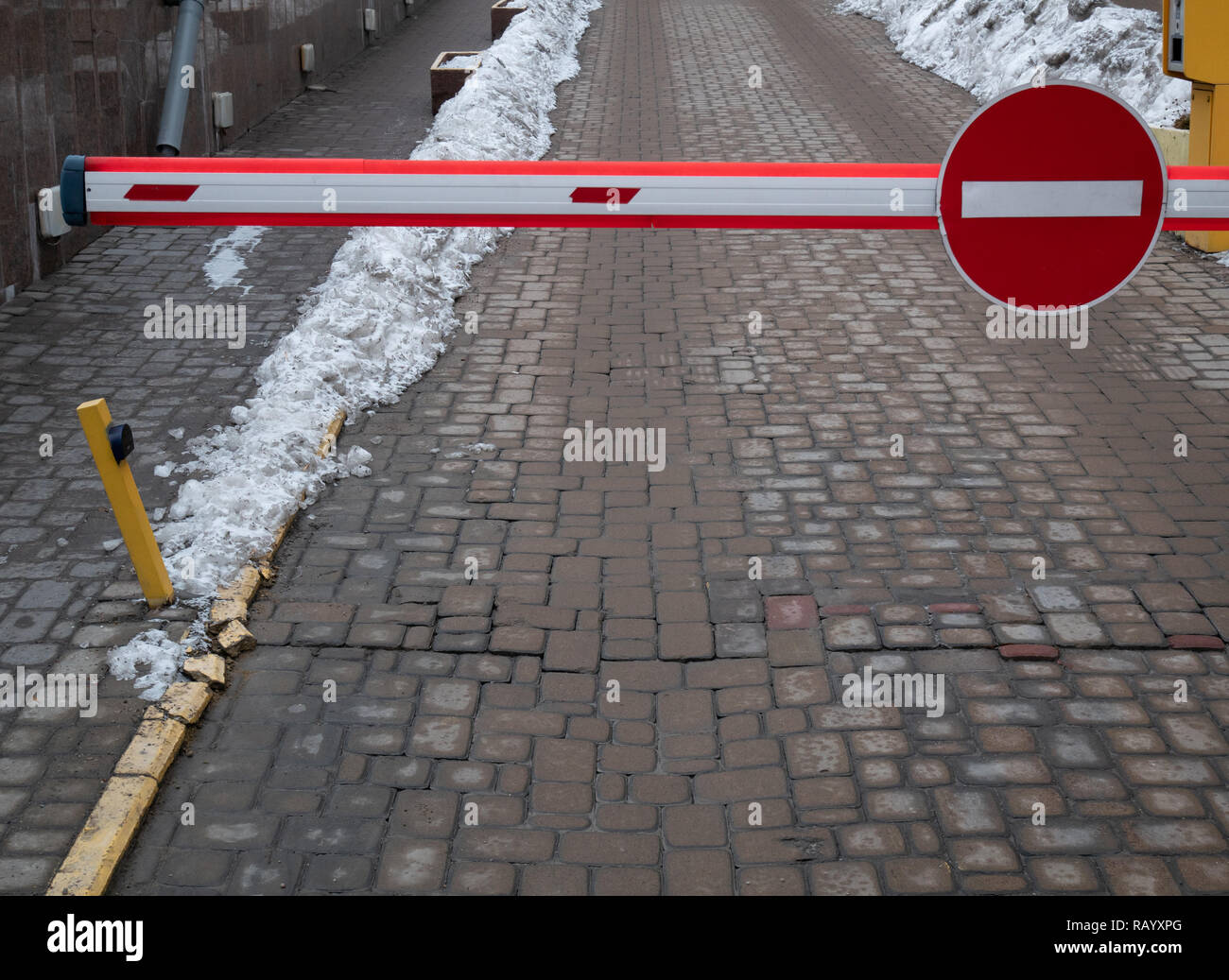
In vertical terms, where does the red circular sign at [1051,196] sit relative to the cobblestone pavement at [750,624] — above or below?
above

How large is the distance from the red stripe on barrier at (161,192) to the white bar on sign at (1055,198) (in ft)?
8.49

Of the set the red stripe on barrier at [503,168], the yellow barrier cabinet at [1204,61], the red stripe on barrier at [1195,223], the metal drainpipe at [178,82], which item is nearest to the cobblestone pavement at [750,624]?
the yellow barrier cabinet at [1204,61]

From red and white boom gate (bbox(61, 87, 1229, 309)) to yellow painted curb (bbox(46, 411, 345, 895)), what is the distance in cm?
176

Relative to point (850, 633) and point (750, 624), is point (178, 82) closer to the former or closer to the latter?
point (750, 624)

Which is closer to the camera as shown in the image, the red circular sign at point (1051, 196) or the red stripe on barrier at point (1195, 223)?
the red circular sign at point (1051, 196)

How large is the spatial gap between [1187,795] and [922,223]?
2224 millimetres

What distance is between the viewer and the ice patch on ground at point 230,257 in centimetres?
940

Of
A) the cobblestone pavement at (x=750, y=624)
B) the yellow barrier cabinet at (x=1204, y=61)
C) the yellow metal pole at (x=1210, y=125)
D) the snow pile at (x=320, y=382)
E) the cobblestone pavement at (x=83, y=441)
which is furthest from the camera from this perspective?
the yellow metal pole at (x=1210, y=125)

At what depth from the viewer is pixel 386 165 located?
4.27 meters

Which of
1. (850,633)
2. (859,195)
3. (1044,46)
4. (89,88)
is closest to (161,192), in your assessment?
(859,195)

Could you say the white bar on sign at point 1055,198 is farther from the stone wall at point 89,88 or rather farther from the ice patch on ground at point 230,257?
the stone wall at point 89,88

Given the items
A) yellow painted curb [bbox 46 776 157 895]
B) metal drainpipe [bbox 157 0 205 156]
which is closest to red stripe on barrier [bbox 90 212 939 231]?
yellow painted curb [bbox 46 776 157 895]

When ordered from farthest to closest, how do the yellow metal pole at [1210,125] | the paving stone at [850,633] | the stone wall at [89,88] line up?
the yellow metal pole at [1210,125] → the stone wall at [89,88] → the paving stone at [850,633]

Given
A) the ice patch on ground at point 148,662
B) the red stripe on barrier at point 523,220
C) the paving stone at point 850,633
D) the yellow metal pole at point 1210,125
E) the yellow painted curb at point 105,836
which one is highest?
the red stripe on barrier at point 523,220
